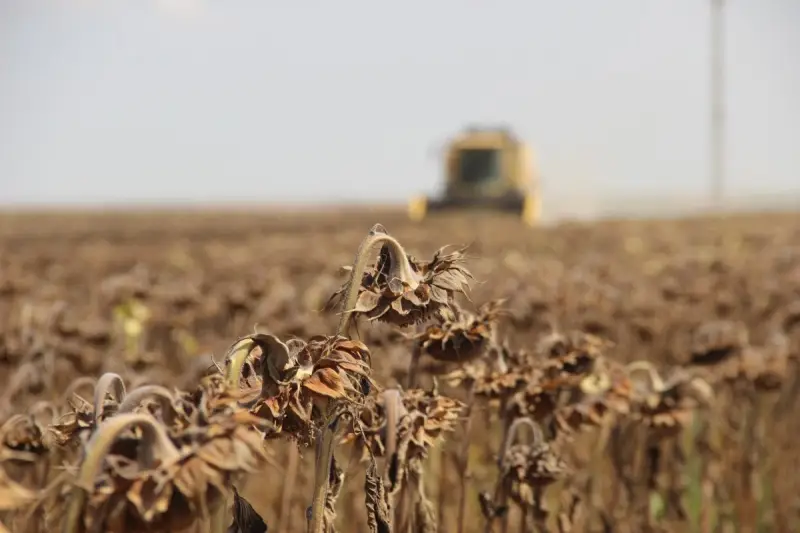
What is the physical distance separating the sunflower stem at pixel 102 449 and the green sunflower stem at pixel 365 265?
0.52 meters

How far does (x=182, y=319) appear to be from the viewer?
7918 millimetres

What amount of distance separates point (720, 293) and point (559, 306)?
84.8 inches

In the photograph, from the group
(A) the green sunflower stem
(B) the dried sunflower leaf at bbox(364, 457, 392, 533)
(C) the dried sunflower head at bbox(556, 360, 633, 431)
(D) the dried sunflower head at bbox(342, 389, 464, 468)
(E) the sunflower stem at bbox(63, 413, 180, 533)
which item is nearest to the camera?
(E) the sunflower stem at bbox(63, 413, 180, 533)

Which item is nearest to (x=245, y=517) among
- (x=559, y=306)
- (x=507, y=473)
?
(x=507, y=473)

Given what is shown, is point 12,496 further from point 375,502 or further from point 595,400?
point 595,400

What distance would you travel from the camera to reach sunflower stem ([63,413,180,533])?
51.1 inches

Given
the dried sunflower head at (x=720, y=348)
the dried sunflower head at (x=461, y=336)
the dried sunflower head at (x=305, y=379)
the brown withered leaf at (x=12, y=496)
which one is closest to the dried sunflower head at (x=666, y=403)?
the dried sunflower head at (x=461, y=336)

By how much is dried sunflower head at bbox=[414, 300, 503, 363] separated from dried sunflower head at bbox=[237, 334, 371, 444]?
29.5 inches

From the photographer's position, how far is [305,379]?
1.75 m

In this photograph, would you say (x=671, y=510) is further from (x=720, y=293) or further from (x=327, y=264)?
(x=327, y=264)

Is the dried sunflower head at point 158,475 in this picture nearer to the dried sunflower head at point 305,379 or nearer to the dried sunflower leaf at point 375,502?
the dried sunflower head at point 305,379

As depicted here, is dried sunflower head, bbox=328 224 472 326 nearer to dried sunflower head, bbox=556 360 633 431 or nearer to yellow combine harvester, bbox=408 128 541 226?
dried sunflower head, bbox=556 360 633 431

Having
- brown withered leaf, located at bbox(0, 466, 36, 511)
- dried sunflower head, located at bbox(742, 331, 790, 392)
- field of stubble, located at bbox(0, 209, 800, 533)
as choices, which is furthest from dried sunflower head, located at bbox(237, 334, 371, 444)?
dried sunflower head, located at bbox(742, 331, 790, 392)

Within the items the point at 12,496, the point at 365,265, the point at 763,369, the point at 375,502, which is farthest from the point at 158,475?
the point at 763,369
